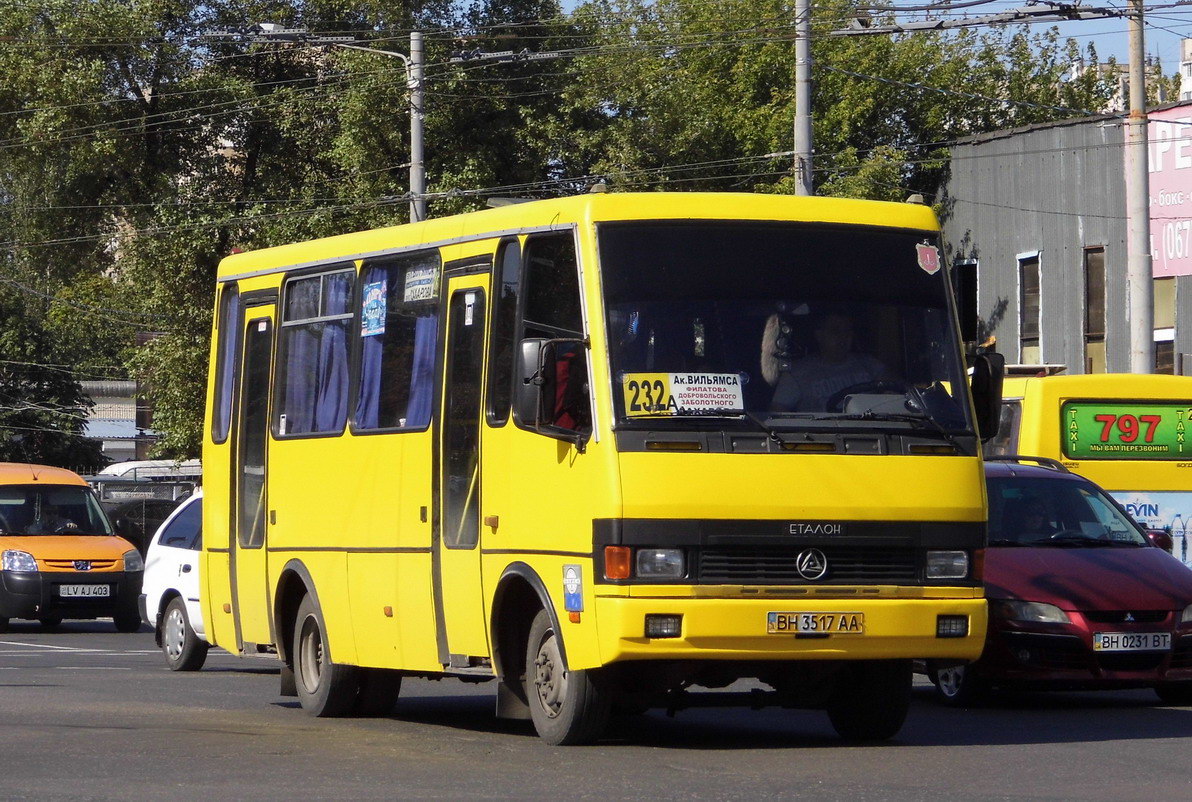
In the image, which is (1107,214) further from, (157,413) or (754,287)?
(754,287)

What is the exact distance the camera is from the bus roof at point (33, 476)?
2584cm

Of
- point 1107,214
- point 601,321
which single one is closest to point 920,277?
point 601,321

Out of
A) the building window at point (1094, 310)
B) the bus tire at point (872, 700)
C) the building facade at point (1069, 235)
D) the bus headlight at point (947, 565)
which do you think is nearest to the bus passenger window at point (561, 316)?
the bus headlight at point (947, 565)

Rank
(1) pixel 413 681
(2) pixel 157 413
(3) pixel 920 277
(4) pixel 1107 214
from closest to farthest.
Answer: (3) pixel 920 277
(1) pixel 413 681
(4) pixel 1107 214
(2) pixel 157 413

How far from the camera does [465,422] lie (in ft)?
37.5

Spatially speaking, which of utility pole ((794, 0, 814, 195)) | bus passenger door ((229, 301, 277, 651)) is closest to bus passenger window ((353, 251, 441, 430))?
bus passenger door ((229, 301, 277, 651))

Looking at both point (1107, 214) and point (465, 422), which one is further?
point (1107, 214)

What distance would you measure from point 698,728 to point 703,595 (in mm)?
2503

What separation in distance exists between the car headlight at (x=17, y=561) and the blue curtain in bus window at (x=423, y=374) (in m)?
13.8

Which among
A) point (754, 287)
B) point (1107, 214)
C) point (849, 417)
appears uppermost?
point (1107, 214)

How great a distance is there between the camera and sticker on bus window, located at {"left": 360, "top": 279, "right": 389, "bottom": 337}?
12609mm

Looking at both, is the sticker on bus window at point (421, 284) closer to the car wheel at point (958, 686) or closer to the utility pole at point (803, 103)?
the car wheel at point (958, 686)

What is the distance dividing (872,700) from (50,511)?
656 inches

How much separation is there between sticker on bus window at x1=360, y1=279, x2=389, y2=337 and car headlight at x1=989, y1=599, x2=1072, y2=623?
424 centimetres
